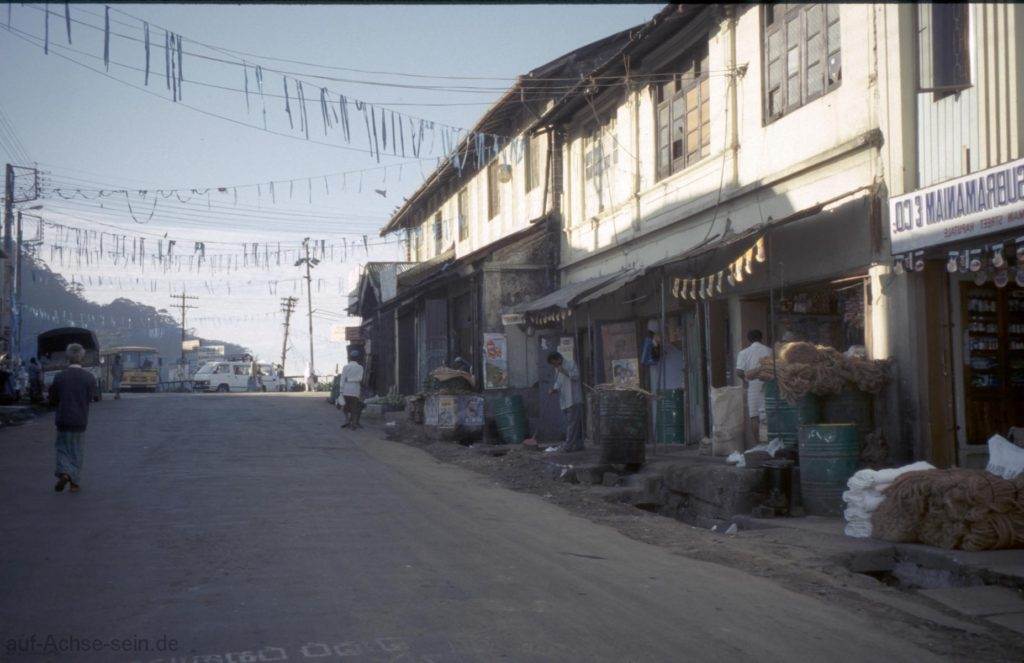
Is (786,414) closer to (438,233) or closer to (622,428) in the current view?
(622,428)

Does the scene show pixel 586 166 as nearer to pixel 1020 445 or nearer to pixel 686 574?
pixel 1020 445

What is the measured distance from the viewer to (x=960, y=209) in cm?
940

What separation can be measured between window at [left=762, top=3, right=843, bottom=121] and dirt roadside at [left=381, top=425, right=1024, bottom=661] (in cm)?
602

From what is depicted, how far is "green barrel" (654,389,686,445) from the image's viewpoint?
16.4 meters

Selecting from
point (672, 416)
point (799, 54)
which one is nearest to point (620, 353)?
point (672, 416)

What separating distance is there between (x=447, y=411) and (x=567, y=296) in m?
4.00

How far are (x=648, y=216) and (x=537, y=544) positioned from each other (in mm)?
10215

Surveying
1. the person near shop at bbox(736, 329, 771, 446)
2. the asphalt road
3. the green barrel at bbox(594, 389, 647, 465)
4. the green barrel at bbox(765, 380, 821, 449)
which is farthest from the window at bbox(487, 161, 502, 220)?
the green barrel at bbox(765, 380, 821, 449)

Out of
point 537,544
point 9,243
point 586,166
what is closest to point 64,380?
point 537,544

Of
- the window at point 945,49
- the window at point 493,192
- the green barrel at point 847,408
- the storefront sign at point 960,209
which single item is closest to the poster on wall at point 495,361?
the window at point 493,192

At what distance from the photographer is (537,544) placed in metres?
8.55

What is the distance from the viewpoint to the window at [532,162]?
23.9 metres

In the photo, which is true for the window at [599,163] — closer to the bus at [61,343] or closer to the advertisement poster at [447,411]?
the advertisement poster at [447,411]

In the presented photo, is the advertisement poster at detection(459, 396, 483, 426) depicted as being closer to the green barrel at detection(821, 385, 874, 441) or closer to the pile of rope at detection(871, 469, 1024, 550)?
the green barrel at detection(821, 385, 874, 441)
